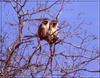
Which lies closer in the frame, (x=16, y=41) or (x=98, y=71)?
(x=98, y=71)

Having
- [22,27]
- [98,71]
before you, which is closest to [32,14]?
[22,27]

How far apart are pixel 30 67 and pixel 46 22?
1.17 metres

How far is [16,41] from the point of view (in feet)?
36.9

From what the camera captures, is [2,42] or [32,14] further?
[2,42]

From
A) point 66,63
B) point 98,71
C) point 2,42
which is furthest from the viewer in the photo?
point 2,42

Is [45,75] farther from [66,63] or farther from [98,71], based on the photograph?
[98,71]

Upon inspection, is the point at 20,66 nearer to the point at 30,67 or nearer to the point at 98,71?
the point at 30,67

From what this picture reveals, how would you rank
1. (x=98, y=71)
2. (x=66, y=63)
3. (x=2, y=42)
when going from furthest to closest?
(x=2, y=42) < (x=66, y=63) < (x=98, y=71)

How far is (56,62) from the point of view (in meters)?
10.9

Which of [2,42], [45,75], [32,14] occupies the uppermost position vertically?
[32,14]

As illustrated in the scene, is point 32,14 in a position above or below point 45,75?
above

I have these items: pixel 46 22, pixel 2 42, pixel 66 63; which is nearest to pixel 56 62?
pixel 66 63

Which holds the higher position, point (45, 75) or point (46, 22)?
point (46, 22)

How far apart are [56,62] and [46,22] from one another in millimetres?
1023
